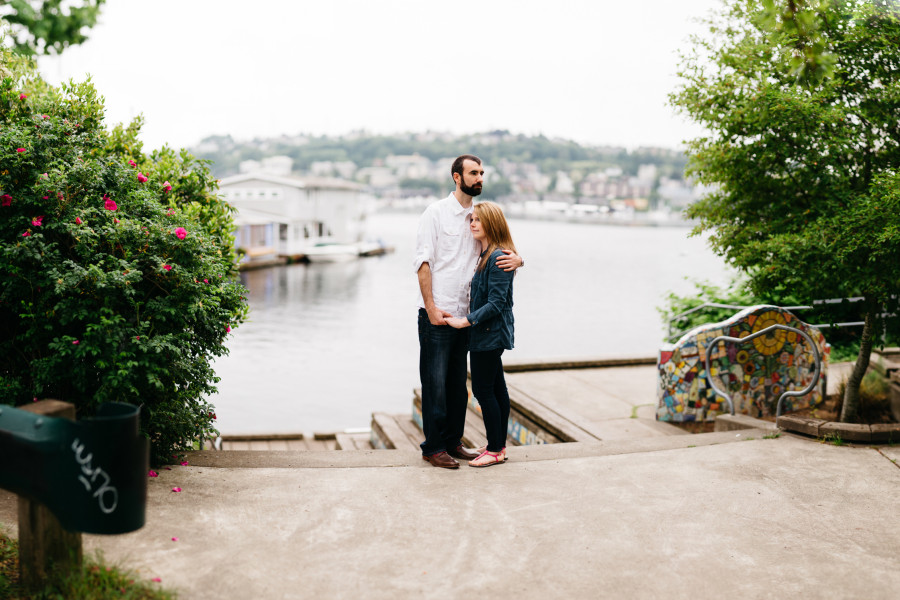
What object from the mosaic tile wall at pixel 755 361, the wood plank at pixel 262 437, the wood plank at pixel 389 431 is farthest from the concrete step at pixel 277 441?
the mosaic tile wall at pixel 755 361

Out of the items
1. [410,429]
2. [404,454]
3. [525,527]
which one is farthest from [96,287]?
[410,429]

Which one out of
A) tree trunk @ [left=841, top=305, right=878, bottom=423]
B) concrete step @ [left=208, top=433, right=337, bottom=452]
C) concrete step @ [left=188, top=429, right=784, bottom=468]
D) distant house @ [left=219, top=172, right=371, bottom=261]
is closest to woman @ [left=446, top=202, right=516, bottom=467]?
concrete step @ [left=188, top=429, right=784, bottom=468]

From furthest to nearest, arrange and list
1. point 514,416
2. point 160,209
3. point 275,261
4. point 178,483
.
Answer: point 275,261 < point 514,416 < point 160,209 < point 178,483

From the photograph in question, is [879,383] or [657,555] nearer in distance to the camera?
A: [657,555]

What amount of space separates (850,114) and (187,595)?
18.3ft

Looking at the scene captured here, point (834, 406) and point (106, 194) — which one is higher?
point (106, 194)

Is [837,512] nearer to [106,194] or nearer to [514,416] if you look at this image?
[514,416]

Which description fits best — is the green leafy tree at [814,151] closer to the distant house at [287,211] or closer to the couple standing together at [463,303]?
the couple standing together at [463,303]

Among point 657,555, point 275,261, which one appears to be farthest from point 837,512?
point 275,261

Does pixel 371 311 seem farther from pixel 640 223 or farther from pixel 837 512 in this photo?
pixel 640 223

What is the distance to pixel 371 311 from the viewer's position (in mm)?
38625

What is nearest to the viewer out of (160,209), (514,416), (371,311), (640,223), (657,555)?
(657,555)

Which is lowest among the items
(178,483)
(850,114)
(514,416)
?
(514,416)

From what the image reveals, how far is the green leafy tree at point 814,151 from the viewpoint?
5.49m
